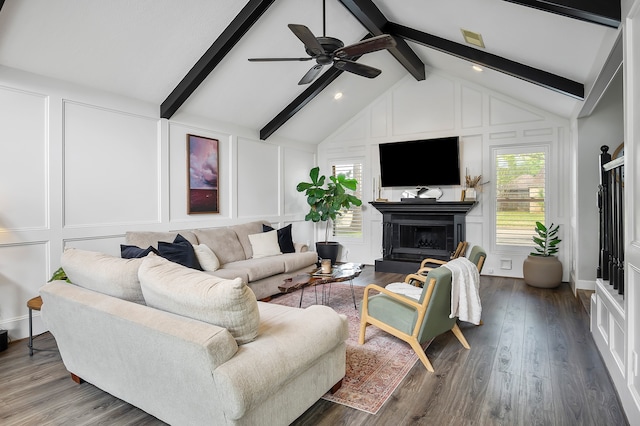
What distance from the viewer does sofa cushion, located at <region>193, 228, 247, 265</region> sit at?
4.99m

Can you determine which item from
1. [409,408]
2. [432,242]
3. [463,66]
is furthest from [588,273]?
[409,408]

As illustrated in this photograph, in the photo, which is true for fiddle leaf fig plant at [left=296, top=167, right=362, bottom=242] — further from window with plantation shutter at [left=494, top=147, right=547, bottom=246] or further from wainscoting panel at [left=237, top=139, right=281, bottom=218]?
window with plantation shutter at [left=494, top=147, right=547, bottom=246]

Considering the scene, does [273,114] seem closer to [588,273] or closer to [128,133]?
[128,133]

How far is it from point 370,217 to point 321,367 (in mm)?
5355

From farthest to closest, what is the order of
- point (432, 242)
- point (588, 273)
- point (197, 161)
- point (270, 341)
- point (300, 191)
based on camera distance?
point (300, 191) → point (432, 242) → point (197, 161) → point (588, 273) → point (270, 341)

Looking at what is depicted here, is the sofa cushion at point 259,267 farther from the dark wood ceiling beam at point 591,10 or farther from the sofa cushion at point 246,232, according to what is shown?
the dark wood ceiling beam at point 591,10

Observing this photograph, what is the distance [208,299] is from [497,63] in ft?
14.8

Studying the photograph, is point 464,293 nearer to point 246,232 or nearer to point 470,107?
point 246,232

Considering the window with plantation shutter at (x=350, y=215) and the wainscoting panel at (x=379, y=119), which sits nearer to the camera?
the wainscoting panel at (x=379, y=119)

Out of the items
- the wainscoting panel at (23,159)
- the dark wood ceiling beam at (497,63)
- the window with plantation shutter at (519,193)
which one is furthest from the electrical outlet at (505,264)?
the wainscoting panel at (23,159)

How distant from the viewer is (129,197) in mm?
4516

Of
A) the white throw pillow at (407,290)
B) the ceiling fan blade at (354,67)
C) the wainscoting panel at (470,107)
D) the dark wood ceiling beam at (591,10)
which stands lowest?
the white throw pillow at (407,290)

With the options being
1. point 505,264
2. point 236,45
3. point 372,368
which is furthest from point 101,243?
point 505,264

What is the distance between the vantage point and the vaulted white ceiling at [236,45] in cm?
323
